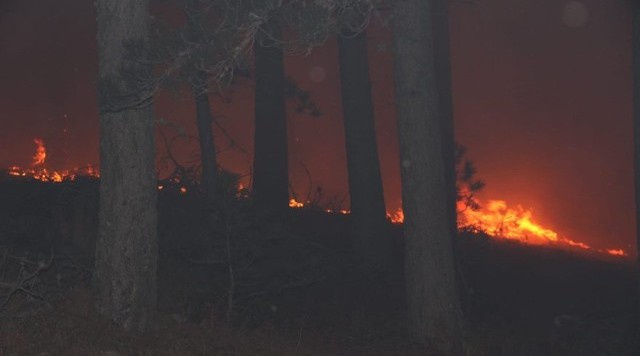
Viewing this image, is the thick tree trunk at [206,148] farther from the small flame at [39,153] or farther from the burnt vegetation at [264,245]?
the small flame at [39,153]

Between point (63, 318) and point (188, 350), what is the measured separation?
5.34 ft

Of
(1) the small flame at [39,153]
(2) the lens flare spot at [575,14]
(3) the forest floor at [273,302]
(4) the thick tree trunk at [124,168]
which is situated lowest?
(3) the forest floor at [273,302]

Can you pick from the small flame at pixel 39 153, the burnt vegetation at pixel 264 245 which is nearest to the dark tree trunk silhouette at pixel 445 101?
the burnt vegetation at pixel 264 245

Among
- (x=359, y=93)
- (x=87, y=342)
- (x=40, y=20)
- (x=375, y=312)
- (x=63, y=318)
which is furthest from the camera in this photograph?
(x=40, y=20)

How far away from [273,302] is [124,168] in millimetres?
3996

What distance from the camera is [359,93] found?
1370 cm

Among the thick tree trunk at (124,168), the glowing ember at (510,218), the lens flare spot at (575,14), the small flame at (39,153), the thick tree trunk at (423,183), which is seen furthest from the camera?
the lens flare spot at (575,14)

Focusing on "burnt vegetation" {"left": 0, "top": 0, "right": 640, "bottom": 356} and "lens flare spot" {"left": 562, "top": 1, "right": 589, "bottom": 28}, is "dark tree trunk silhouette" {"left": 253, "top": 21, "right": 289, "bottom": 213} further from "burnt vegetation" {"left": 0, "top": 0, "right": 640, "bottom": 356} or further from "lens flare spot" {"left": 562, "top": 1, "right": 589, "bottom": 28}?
"lens flare spot" {"left": 562, "top": 1, "right": 589, "bottom": 28}

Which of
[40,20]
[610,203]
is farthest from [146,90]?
[610,203]

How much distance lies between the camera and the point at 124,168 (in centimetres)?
879

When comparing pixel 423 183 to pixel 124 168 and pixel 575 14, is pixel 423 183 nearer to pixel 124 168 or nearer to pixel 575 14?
pixel 124 168

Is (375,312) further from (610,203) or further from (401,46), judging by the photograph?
(610,203)

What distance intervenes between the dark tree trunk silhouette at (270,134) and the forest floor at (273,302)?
3.71 feet

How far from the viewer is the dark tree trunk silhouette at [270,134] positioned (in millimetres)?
14164
